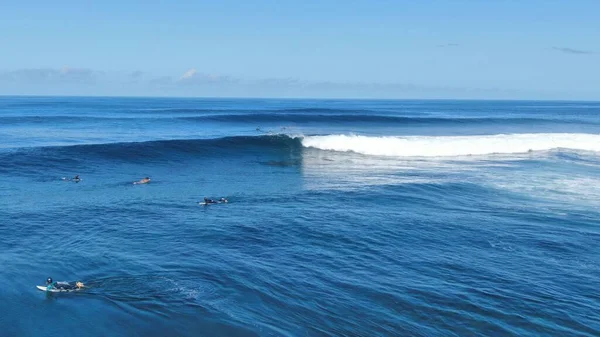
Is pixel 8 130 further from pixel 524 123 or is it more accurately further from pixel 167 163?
pixel 524 123

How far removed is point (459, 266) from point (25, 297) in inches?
522

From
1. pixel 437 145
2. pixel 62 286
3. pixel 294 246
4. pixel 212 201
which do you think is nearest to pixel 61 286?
pixel 62 286

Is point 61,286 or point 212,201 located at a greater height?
point 212,201

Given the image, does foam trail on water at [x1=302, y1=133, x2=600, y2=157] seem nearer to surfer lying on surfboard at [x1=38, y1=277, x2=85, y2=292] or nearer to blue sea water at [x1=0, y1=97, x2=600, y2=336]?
blue sea water at [x1=0, y1=97, x2=600, y2=336]

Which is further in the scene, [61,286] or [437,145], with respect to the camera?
[437,145]

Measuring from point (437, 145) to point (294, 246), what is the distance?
32.7m

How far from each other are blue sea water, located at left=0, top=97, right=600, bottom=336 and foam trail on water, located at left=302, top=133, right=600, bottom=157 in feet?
24.2

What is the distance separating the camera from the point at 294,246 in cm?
1872

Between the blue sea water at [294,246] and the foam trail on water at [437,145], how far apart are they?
7.39 m

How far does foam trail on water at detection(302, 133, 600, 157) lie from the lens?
4647 cm

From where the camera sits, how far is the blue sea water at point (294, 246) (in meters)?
13.2

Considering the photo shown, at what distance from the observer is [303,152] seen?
4478cm

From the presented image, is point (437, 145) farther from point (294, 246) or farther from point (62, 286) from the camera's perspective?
point (62, 286)

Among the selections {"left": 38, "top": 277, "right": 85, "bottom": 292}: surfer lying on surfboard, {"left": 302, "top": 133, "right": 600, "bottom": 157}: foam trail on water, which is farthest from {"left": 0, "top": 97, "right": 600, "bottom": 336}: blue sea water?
{"left": 302, "top": 133, "right": 600, "bottom": 157}: foam trail on water
